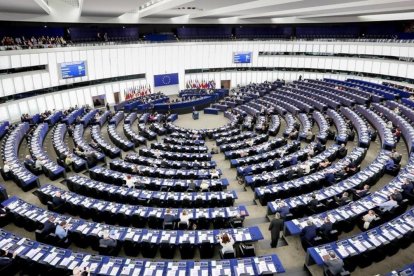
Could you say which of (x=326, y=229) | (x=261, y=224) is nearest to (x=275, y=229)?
(x=326, y=229)

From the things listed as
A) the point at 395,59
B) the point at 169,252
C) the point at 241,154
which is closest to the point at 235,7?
the point at 241,154

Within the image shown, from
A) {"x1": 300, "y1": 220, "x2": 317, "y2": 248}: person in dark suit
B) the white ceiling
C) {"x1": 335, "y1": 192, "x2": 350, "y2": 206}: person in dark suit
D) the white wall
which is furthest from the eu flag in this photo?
{"x1": 300, "y1": 220, "x2": 317, "y2": 248}: person in dark suit

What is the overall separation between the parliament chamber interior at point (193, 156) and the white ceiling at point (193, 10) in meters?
0.25

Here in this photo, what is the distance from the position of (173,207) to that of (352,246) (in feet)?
27.5

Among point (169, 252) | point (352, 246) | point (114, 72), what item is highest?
point (114, 72)

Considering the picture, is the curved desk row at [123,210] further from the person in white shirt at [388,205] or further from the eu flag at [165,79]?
the eu flag at [165,79]

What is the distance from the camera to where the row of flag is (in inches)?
1779

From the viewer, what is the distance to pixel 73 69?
37969mm

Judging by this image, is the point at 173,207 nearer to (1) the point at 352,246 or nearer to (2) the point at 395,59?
(1) the point at 352,246

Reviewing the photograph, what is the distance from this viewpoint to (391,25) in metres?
46.3

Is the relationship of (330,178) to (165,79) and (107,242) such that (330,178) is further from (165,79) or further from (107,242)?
(165,79)

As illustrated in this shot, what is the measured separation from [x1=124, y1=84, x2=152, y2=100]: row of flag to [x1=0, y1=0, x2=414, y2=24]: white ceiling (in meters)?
9.17

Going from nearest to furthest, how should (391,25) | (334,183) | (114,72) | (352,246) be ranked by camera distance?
(352,246)
(334,183)
(114,72)
(391,25)

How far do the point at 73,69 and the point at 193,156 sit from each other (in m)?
23.7
